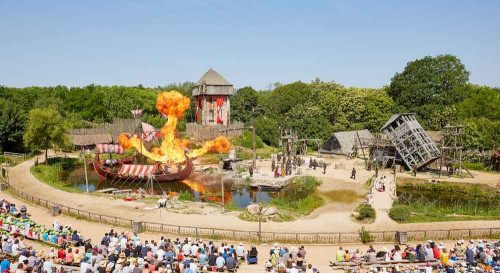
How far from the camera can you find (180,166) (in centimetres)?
4894

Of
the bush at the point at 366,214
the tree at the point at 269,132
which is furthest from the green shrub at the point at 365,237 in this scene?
the tree at the point at 269,132

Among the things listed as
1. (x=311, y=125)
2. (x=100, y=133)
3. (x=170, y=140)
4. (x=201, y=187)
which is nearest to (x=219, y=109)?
(x=311, y=125)

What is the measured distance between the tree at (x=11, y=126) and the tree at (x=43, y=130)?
19.9 feet

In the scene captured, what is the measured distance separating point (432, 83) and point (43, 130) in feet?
227

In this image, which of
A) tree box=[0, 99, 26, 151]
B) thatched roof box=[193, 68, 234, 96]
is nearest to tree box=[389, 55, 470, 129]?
thatched roof box=[193, 68, 234, 96]

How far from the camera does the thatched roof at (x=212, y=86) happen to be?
256 ft

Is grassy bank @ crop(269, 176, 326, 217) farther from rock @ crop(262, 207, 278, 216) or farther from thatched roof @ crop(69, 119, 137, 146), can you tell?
thatched roof @ crop(69, 119, 137, 146)

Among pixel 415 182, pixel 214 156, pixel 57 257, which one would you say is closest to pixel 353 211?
pixel 415 182

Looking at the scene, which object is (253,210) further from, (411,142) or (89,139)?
(89,139)

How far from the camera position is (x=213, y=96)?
260ft

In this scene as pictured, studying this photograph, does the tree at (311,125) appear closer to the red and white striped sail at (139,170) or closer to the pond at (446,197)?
the pond at (446,197)

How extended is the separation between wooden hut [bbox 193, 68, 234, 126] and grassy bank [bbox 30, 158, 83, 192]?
89.9 feet

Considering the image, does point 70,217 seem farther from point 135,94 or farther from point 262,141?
point 135,94

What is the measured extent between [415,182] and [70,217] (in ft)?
128
